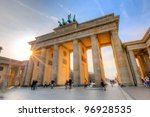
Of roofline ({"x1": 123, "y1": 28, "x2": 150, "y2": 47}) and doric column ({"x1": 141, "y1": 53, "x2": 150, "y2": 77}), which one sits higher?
roofline ({"x1": 123, "y1": 28, "x2": 150, "y2": 47})

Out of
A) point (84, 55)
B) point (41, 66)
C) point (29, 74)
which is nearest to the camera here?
point (41, 66)

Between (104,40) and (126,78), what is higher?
(104,40)

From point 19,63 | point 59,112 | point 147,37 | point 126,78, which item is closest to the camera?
point 59,112

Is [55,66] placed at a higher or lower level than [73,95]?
higher

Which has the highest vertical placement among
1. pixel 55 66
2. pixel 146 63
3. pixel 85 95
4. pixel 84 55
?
pixel 84 55

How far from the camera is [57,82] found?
62.2ft

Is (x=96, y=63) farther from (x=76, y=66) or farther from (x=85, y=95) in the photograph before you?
(x=85, y=95)

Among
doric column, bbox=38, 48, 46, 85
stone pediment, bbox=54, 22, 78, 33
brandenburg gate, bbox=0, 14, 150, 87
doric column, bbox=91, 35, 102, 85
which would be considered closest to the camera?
Answer: doric column, bbox=91, 35, 102, 85

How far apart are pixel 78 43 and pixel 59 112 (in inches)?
685

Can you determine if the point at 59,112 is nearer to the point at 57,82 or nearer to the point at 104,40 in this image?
the point at 57,82

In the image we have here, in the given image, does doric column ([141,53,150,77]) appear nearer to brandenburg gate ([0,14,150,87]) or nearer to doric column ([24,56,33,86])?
brandenburg gate ([0,14,150,87])

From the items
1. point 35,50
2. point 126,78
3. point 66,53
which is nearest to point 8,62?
point 35,50

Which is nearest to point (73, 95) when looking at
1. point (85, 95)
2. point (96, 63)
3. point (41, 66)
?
point (85, 95)

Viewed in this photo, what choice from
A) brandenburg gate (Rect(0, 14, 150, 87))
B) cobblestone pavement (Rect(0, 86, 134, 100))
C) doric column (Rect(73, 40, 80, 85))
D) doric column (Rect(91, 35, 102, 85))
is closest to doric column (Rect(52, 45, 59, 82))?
brandenburg gate (Rect(0, 14, 150, 87))
